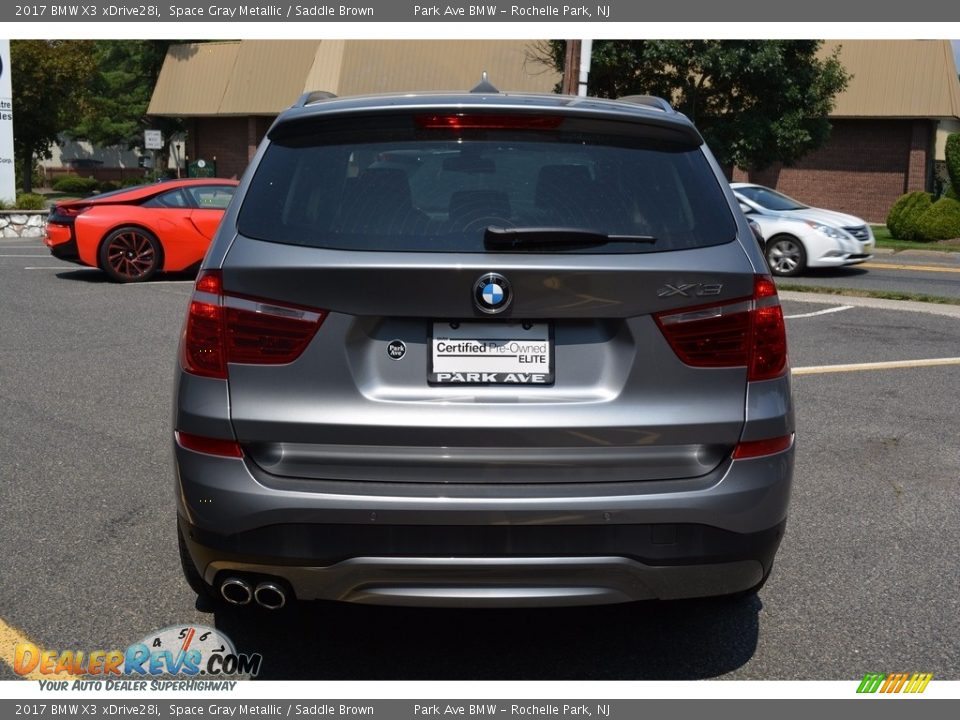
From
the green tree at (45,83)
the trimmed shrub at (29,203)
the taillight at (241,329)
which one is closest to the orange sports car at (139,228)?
the taillight at (241,329)

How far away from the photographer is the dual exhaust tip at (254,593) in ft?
11.5

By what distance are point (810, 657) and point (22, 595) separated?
9.59 ft

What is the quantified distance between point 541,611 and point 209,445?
62.6 inches

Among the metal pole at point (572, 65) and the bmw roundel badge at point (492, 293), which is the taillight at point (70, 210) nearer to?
the metal pole at point (572, 65)

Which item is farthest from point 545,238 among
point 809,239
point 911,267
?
point 911,267

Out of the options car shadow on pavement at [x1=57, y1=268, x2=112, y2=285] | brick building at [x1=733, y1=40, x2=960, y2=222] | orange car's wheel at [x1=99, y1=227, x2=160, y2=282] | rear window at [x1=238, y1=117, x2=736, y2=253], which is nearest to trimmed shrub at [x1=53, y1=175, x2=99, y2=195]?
brick building at [x1=733, y1=40, x2=960, y2=222]

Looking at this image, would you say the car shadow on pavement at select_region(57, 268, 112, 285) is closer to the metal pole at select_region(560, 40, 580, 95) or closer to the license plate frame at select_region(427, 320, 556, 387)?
the metal pole at select_region(560, 40, 580, 95)

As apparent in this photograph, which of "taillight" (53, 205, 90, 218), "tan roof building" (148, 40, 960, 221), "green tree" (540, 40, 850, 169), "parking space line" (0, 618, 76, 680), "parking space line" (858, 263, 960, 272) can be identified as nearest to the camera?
"parking space line" (0, 618, 76, 680)

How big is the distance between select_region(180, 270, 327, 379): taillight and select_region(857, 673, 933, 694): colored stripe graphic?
2153 mm

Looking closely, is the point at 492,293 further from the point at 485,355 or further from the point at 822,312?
the point at 822,312

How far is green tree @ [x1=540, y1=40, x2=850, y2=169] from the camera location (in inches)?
1163

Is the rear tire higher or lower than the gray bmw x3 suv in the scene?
lower

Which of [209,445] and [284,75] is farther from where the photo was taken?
[284,75]

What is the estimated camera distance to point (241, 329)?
3.39 m
